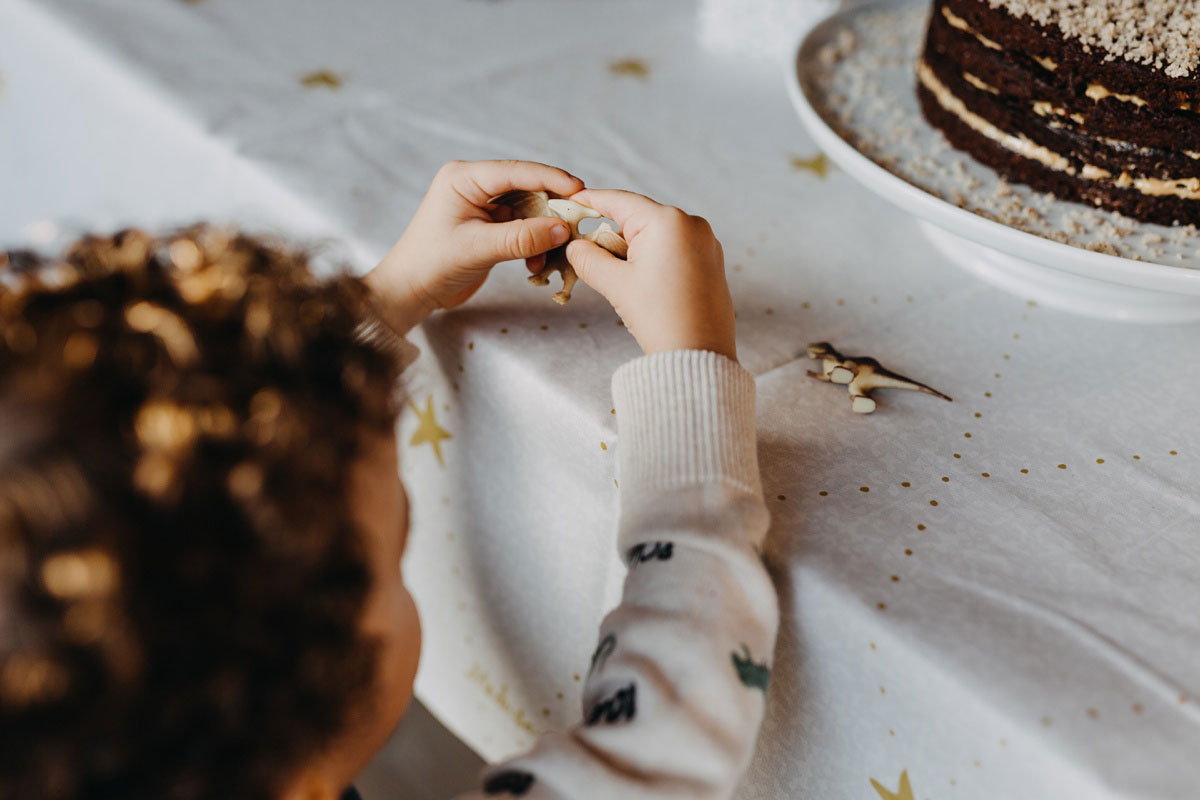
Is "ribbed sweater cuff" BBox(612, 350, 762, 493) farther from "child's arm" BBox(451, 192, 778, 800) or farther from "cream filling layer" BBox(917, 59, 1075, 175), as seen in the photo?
"cream filling layer" BBox(917, 59, 1075, 175)

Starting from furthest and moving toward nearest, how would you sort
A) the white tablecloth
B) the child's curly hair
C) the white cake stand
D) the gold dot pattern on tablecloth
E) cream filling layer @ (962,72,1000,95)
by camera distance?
1. the gold dot pattern on tablecloth
2. cream filling layer @ (962,72,1000,95)
3. the white cake stand
4. the white tablecloth
5. the child's curly hair

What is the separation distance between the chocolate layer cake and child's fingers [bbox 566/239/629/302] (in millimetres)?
312

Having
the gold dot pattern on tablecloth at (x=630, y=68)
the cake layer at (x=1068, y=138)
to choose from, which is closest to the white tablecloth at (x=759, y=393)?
the gold dot pattern on tablecloth at (x=630, y=68)

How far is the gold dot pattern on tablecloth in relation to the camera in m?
0.92

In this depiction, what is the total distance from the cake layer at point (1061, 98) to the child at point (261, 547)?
31 centimetres

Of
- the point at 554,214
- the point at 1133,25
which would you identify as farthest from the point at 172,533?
the point at 1133,25

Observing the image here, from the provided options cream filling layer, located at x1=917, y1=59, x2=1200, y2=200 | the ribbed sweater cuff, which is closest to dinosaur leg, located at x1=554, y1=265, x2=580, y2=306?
the ribbed sweater cuff

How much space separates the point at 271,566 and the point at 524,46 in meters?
0.77

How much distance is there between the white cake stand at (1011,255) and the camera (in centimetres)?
53

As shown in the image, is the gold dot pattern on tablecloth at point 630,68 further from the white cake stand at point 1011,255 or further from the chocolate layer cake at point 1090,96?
the chocolate layer cake at point 1090,96

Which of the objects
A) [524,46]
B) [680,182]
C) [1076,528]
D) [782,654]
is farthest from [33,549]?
Result: [524,46]

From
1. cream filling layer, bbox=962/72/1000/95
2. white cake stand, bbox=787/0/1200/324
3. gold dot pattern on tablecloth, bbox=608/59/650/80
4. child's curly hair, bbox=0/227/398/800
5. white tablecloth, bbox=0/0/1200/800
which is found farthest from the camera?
gold dot pattern on tablecloth, bbox=608/59/650/80

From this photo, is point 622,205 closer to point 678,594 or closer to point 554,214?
point 554,214

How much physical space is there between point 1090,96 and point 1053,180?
2.3 inches
